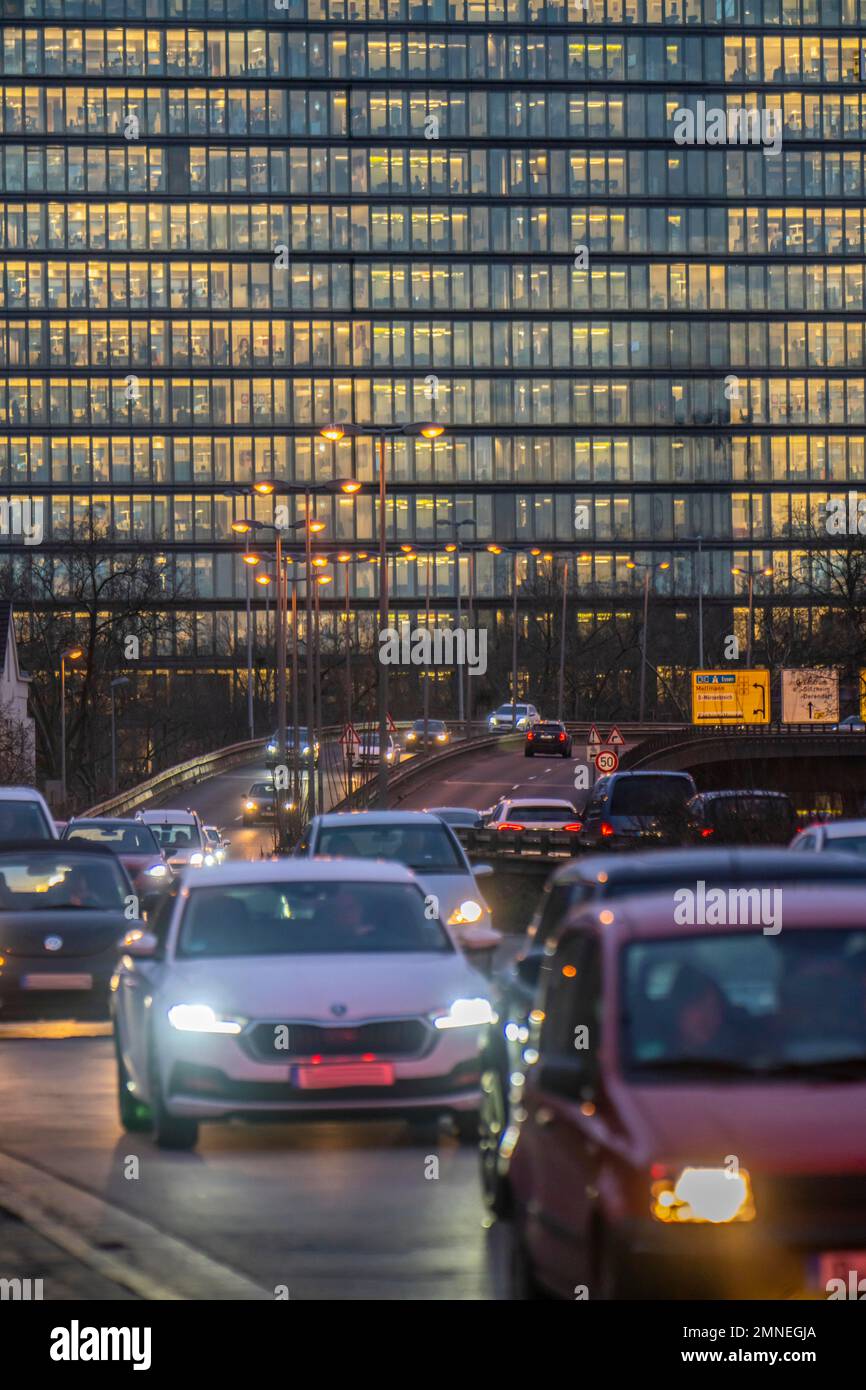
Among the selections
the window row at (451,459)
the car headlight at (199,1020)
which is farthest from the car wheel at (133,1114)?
the window row at (451,459)

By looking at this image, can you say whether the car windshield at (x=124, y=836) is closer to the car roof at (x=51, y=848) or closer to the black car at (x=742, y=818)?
Result: the black car at (x=742, y=818)

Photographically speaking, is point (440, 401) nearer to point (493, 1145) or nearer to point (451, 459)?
point (451, 459)

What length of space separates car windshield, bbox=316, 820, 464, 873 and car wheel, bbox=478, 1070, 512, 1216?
42.4 feet

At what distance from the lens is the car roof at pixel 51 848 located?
2156cm

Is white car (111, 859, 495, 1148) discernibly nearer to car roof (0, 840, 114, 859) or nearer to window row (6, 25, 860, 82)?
car roof (0, 840, 114, 859)

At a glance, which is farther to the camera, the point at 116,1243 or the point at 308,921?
the point at 308,921

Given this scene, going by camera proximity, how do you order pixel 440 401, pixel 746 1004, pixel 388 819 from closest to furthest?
pixel 746 1004 → pixel 388 819 → pixel 440 401

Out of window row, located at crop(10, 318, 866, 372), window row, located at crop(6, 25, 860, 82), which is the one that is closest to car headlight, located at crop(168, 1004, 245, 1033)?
window row, located at crop(10, 318, 866, 372)

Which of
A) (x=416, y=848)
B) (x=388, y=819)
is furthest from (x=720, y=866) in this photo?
(x=388, y=819)

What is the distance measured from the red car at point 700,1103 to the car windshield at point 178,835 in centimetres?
3812

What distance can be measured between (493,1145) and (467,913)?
12.6m

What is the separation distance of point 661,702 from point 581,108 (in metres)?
38.5

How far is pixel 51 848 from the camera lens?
21688mm

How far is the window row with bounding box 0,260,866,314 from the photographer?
14512 cm
